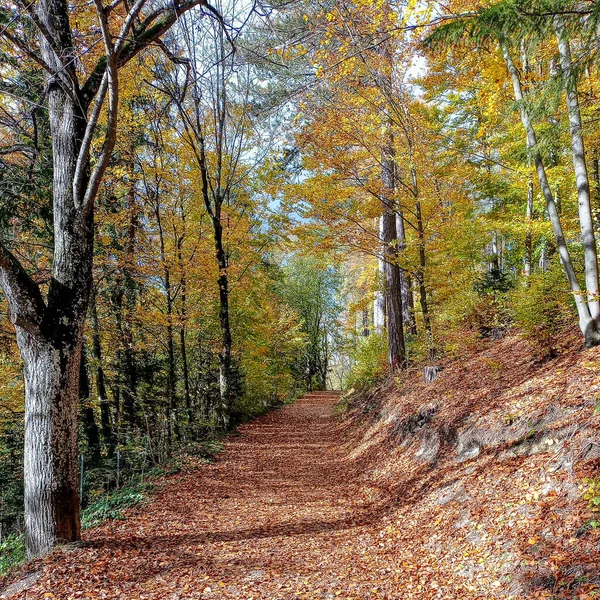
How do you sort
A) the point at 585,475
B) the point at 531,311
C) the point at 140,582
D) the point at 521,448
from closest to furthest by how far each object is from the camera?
the point at 585,475, the point at 140,582, the point at 521,448, the point at 531,311

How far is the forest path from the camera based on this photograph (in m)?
3.84

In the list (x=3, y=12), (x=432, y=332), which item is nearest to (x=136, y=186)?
(x=3, y=12)

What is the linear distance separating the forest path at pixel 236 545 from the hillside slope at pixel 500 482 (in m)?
0.48

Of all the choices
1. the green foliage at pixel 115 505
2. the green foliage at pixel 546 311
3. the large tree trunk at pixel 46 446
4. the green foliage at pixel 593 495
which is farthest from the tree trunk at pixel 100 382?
the green foliage at pixel 593 495

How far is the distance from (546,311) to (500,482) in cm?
353

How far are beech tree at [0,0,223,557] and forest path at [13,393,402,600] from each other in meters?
0.68

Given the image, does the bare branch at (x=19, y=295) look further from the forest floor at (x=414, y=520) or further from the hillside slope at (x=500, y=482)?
the hillside slope at (x=500, y=482)

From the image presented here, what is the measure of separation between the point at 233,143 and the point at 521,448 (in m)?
10.6

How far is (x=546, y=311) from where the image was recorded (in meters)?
6.77

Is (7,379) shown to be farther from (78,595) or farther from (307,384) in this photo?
(307,384)

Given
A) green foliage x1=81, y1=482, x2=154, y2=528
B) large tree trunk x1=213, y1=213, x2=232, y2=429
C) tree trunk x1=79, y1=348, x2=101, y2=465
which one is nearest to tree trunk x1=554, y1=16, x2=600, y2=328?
green foliage x1=81, y1=482, x2=154, y2=528

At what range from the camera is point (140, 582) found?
12.9 ft

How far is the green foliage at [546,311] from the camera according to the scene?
21.6 ft

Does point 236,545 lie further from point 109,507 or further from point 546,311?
point 546,311
